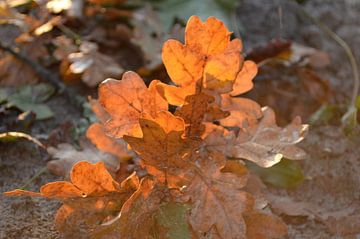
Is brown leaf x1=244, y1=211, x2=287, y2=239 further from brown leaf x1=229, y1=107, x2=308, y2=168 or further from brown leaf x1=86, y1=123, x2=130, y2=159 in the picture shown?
brown leaf x1=86, y1=123, x2=130, y2=159

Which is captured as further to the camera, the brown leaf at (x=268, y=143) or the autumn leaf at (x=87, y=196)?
the brown leaf at (x=268, y=143)

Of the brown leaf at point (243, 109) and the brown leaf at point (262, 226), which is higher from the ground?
the brown leaf at point (243, 109)

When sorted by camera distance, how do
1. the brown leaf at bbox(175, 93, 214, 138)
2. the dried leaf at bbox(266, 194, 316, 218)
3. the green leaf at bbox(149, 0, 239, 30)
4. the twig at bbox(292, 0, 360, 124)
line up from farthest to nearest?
the green leaf at bbox(149, 0, 239, 30) < the twig at bbox(292, 0, 360, 124) < the dried leaf at bbox(266, 194, 316, 218) < the brown leaf at bbox(175, 93, 214, 138)

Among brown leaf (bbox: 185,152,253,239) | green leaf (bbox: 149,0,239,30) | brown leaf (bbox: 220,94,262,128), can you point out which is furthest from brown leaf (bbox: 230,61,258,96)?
green leaf (bbox: 149,0,239,30)

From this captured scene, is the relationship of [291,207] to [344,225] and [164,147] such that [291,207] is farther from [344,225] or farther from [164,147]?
[164,147]

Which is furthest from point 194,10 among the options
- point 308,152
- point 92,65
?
point 308,152

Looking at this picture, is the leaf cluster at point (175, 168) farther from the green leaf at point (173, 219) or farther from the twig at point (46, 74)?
the twig at point (46, 74)

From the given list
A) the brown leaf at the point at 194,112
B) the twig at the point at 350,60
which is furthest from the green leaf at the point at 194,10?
the brown leaf at the point at 194,112
